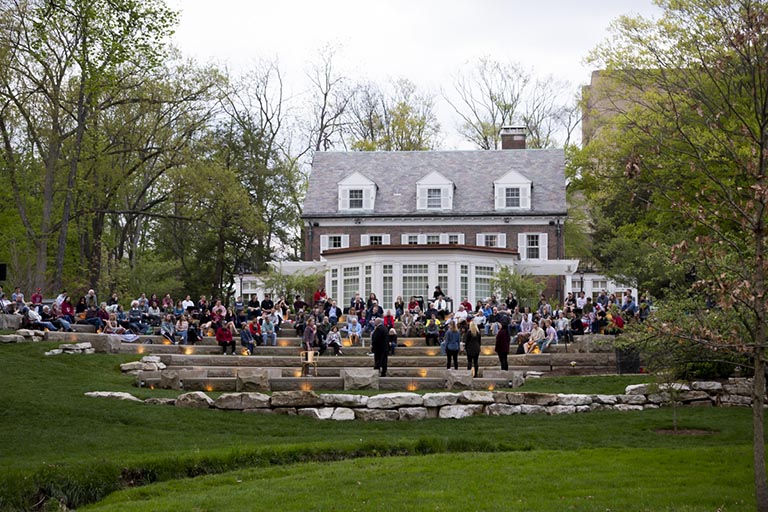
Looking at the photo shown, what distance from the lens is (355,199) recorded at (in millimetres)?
48094

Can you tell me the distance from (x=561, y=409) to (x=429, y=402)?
2907 mm

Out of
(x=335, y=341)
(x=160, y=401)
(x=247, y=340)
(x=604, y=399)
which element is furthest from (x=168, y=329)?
(x=604, y=399)

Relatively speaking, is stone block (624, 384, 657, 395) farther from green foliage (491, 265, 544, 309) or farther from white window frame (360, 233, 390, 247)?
white window frame (360, 233, 390, 247)

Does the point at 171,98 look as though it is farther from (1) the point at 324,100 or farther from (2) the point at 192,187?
(1) the point at 324,100

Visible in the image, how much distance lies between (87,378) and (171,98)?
20625 mm

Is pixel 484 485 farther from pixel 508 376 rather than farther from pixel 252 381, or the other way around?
pixel 508 376

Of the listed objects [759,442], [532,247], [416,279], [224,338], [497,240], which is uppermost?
[497,240]

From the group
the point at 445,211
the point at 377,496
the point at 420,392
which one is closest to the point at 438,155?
the point at 445,211

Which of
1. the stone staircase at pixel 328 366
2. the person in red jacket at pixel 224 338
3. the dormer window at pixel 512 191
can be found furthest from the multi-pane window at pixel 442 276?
the person in red jacket at pixel 224 338

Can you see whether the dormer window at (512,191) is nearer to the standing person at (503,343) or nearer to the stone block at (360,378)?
the standing person at (503,343)

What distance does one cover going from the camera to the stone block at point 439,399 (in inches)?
805

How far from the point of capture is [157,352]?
2800cm

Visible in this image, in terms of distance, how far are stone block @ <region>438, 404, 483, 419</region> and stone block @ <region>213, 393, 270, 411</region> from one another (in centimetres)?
369

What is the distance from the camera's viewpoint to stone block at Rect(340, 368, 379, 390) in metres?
23.1
